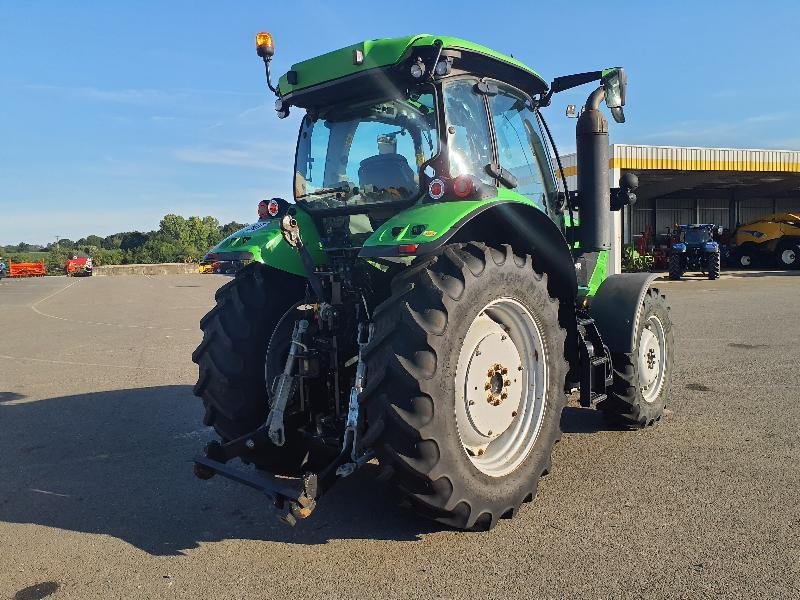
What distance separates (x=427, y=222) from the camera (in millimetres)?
3145

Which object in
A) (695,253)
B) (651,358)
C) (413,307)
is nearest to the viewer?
(413,307)

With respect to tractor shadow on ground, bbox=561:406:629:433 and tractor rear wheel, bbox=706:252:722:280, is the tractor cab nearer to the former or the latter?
tractor shadow on ground, bbox=561:406:629:433

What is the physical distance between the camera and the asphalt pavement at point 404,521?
2889 millimetres

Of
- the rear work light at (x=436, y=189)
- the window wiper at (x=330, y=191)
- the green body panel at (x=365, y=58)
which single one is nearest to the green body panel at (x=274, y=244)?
the window wiper at (x=330, y=191)

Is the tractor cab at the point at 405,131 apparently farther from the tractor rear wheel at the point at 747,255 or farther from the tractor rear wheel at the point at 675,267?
the tractor rear wheel at the point at 747,255

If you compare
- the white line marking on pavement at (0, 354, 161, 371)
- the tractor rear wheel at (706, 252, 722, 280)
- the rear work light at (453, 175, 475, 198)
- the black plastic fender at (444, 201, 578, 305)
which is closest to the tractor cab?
the rear work light at (453, 175, 475, 198)

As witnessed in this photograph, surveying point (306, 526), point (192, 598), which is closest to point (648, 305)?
point (306, 526)

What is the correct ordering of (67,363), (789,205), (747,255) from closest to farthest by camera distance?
1. (67,363)
2. (747,255)
3. (789,205)

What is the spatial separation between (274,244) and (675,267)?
73.6ft

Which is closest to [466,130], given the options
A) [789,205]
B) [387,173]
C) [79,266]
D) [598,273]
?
[387,173]

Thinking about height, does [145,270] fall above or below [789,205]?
below

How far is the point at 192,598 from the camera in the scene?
281 centimetres

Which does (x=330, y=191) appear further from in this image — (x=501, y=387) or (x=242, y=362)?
→ (x=501, y=387)

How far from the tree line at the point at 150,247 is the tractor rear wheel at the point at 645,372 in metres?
47.1
